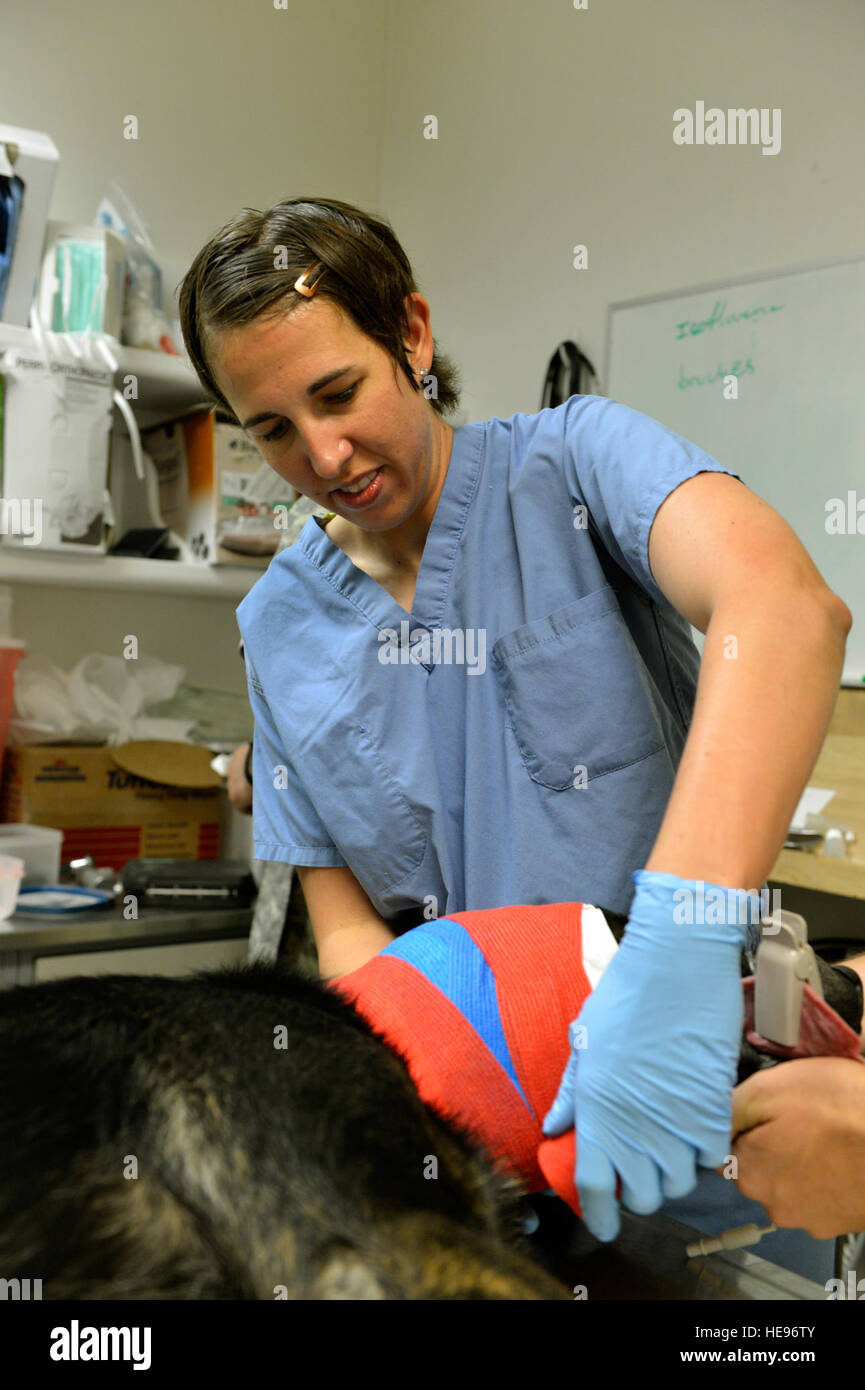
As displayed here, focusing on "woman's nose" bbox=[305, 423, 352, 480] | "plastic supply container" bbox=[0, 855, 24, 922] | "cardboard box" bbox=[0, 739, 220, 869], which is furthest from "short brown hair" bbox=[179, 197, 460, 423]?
"cardboard box" bbox=[0, 739, 220, 869]

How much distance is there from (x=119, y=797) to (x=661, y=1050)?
2.17m

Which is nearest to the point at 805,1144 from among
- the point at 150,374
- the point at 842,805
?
the point at 842,805

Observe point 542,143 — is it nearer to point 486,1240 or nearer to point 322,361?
point 322,361

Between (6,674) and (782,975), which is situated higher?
(6,674)

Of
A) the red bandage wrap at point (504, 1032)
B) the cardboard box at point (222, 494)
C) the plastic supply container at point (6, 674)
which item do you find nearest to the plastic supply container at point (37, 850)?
the plastic supply container at point (6, 674)

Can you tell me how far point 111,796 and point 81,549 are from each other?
0.60 m

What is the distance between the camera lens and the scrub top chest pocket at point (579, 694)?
1.05 meters

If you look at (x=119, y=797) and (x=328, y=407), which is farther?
(x=119, y=797)

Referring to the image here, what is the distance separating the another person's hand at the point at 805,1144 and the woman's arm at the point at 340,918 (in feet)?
1.64

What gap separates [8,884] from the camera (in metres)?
2.23

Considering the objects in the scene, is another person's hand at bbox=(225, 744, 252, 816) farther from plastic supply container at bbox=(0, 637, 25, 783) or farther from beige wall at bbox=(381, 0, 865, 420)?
beige wall at bbox=(381, 0, 865, 420)

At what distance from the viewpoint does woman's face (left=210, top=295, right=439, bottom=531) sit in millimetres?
996

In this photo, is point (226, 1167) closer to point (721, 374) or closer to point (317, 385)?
point (317, 385)

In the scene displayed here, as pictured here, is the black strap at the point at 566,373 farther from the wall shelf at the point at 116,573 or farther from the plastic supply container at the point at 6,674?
the plastic supply container at the point at 6,674
